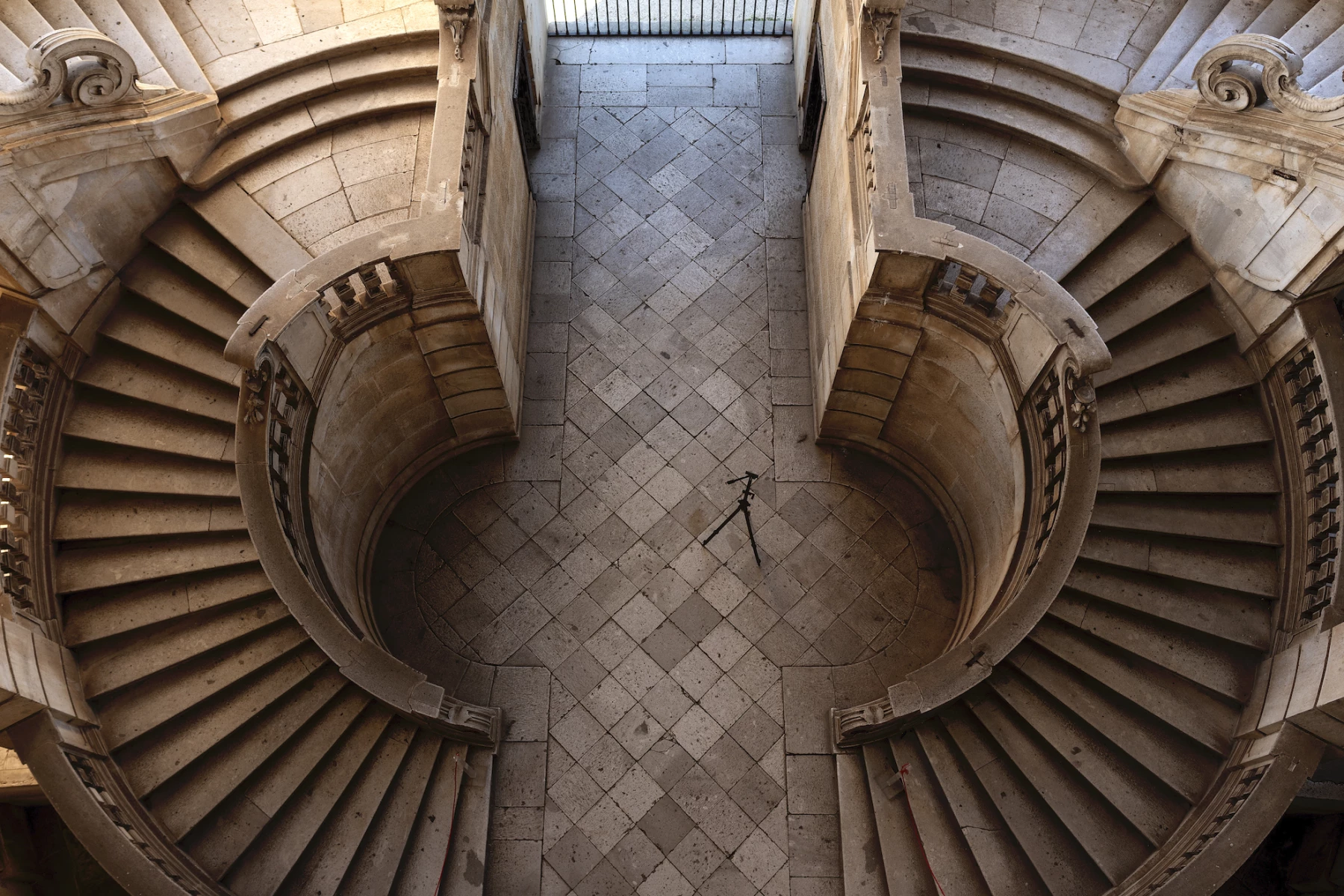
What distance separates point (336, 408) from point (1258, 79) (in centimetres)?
1080

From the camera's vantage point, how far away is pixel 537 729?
12641mm

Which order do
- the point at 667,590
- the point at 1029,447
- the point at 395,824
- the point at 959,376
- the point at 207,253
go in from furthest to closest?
1. the point at 667,590
2. the point at 207,253
3. the point at 959,376
4. the point at 1029,447
5. the point at 395,824

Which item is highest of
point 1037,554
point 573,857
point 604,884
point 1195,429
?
point 1195,429

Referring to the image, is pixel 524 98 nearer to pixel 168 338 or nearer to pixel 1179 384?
pixel 168 338

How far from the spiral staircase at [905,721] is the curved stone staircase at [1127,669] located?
3 centimetres

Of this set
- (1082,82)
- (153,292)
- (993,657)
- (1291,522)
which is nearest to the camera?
(993,657)

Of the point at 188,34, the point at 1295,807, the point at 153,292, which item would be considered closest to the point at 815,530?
the point at 1295,807

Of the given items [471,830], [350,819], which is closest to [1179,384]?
[471,830]

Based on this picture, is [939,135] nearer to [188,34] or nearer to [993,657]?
[993,657]

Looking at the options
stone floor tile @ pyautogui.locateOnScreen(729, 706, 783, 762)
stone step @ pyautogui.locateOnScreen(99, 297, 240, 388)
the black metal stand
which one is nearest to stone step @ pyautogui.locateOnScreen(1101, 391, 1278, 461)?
the black metal stand

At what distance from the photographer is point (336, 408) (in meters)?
11.7

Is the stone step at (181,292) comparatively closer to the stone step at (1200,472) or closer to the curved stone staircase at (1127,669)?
the curved stone staircase at (1127,669)

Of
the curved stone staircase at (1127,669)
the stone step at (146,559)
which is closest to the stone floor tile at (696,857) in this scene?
the curved stone staircase at (1127,669)

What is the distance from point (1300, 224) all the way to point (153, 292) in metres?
13.2
